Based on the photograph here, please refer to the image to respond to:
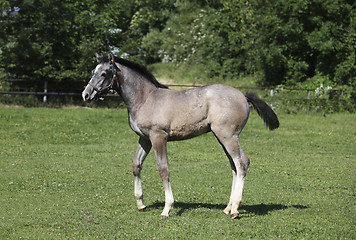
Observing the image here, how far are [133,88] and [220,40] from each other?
3383cm

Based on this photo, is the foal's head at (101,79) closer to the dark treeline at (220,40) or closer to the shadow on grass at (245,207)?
the shadow on grass at (245,207)

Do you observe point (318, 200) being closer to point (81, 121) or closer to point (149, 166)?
point (149, 166)

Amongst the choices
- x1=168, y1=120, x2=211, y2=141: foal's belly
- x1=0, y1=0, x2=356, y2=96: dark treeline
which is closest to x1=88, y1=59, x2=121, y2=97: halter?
x1=168, y1=120, x2=211, y2=141: foal's belly

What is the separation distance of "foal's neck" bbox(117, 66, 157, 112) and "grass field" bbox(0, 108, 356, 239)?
2179mm

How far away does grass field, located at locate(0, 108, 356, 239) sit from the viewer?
840cm

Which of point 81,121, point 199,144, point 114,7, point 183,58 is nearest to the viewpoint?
point 199,144

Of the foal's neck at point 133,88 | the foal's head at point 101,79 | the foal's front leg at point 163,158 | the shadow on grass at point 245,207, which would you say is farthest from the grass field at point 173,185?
the foal's head at point 101,79

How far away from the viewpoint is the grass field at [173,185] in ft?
27.6

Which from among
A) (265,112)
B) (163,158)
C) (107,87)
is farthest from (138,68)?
(265,112)

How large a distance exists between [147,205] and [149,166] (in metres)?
5.19

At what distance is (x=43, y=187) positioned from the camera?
39.3 feet

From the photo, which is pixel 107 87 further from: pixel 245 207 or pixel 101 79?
pixel 245 207

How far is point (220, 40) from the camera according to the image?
42.4m

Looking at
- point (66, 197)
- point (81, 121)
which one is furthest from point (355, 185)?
point (81, 121)
